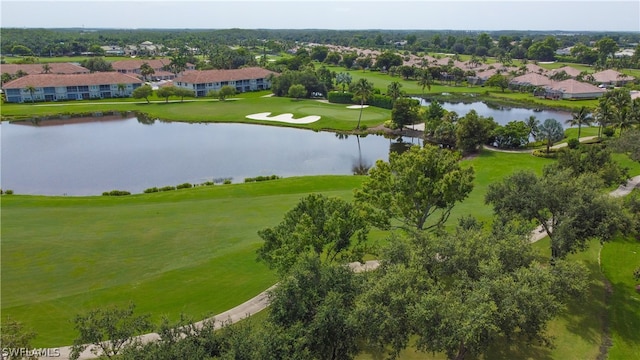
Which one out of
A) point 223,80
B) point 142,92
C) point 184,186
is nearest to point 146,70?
point 223,80

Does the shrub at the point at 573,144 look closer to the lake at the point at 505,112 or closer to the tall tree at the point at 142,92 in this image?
the lake at the point at 505,112

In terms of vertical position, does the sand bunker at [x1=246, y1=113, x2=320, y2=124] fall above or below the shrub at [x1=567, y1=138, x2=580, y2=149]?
above

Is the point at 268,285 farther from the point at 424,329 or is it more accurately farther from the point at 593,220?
the point at 593,220

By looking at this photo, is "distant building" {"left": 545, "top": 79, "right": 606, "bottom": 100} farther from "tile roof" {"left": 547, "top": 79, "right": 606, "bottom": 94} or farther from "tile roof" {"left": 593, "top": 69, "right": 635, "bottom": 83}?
"tile roof" {"left": 593, "top": 69, "right": 635, "bottom": 83}

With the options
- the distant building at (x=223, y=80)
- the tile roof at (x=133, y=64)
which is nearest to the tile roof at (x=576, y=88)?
the distant building at (x=223, y=80)

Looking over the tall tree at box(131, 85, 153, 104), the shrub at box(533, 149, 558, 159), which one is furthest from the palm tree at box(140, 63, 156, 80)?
the shrub at box(533, 149, 558, 159)

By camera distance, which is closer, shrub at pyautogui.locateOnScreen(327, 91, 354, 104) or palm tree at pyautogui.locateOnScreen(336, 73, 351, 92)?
Answer: shrub at pyautogui.locateOnScreen(327, 91, 354, 104)

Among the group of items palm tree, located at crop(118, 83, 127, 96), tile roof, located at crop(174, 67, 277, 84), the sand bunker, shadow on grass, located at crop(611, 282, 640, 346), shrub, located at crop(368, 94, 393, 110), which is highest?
tile roof, located at crop(174, 67, 277, 84)
